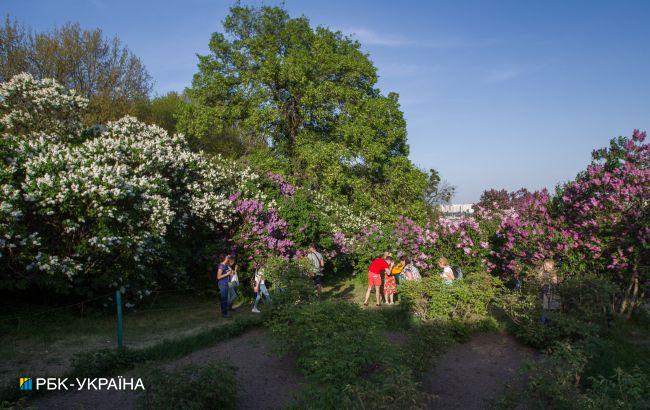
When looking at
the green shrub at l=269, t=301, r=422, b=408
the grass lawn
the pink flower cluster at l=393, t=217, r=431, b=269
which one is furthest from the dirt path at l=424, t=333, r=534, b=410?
the grass lawn

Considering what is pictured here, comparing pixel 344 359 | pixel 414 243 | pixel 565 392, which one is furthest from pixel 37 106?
pixel 565 392

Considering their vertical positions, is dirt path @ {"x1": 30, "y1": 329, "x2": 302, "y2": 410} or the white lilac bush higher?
the white lilac bush

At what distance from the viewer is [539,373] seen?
4.86 meters

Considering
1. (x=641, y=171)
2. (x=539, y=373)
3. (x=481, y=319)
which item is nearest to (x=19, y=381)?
(x=539, y=373)

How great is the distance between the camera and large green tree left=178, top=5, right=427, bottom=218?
19.4m

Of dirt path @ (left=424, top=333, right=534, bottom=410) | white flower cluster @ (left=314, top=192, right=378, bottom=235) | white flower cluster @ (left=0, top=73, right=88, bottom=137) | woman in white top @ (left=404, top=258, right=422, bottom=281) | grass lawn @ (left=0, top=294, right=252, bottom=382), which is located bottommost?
dirt path @ (left=424, top=333, right=534, bottom=410)

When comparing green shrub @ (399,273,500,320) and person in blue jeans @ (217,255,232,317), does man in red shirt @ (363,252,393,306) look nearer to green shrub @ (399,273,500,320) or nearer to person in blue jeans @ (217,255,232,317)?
green shrub @ (399,273,500,320)

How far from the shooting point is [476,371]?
23.3ft

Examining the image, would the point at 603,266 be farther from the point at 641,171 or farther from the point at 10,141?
the point at 10,141

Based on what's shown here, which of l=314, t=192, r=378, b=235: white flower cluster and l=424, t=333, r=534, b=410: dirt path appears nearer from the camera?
l=424, t=333, r=534, b=410: dirt path

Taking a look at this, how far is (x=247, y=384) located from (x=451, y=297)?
170 inches

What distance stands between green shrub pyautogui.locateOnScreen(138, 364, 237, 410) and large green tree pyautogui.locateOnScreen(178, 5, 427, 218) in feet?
44.3

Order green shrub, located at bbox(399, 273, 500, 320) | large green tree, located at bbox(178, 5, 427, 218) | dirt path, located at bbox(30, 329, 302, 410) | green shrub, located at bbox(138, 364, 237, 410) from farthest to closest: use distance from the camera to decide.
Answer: large green tree, located at bbox(178, 5, 427, 218)
green shrub, located at bbox(399, 273, 500, 320)
dirt path, located at bbox(30, 329, 302, 410)
green shrub, located at bbox(138, 364, 237, 410)

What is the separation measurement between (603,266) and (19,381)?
428 inches
